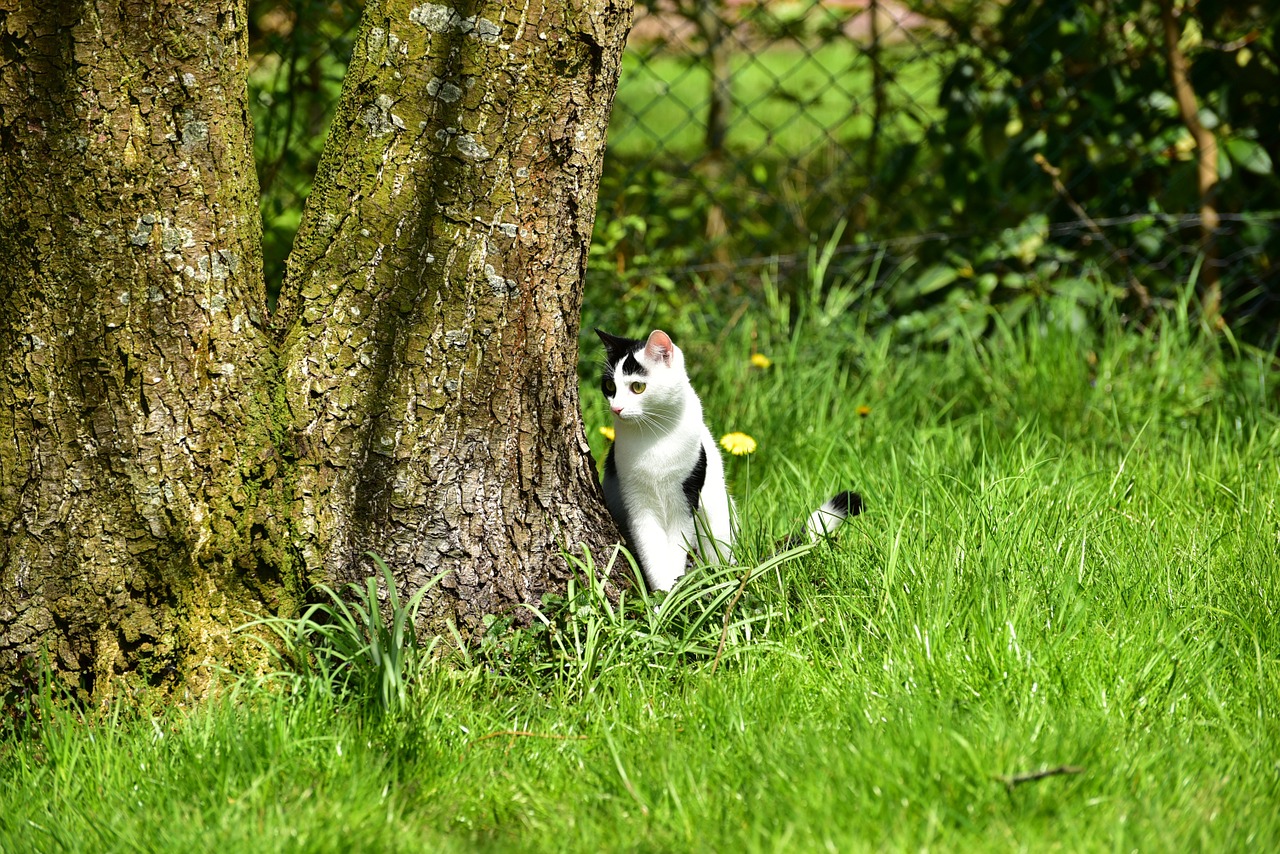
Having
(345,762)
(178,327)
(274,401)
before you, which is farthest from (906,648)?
(178,327)

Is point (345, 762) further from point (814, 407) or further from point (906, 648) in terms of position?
point (814, 407)

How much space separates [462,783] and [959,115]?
3037 mm

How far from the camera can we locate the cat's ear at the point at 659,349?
247 cm

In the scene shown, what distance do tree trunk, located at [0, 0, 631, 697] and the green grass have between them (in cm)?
21

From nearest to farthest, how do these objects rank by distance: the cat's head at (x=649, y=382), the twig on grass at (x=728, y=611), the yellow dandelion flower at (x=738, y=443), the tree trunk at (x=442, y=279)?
the tree trunk at (x=442, y=279) < the twig on grass at (x=728, y=611) < the cat's head at (x=649, y=382) < the yellow dandelion flower at (x=738, y=443)

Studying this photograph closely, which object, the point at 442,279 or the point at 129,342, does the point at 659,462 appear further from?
the point at 129,342

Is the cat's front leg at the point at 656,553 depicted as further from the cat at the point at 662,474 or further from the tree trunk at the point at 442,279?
the tree trunk at the point at 442,279

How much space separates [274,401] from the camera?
1.88m

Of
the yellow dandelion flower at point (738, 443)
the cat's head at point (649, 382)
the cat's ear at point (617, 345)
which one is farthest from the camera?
the yellow dandelion flower at point (738, 443)

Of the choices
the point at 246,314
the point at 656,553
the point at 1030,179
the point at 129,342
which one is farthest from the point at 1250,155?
the point at 129,342

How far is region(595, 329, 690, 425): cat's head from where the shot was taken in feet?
7.95

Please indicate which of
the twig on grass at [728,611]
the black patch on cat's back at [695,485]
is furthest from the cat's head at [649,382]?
the twig on grass at [728,611]

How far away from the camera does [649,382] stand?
2436 millimetres

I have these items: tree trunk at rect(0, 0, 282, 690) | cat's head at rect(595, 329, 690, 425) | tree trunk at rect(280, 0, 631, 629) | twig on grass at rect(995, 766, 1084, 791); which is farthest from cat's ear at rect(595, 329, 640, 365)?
twig on grass at rect(995, 766, 1084, 791)
